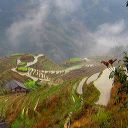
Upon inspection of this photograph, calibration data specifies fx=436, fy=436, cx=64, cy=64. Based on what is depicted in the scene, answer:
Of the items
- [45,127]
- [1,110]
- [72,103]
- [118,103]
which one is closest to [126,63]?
[118,103]

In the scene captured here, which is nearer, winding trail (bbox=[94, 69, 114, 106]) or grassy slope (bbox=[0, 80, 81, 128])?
winding trail (bbox=[94, 69, 114, 106])

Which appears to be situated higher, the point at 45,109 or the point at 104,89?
the point at 104,89

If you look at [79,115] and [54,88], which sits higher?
[54,88]

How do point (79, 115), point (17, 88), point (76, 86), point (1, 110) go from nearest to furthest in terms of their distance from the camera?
point (79, 115) < point (76, 86) < point (1, 110) < point (17, 88)

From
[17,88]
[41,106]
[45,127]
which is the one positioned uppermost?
[17,88]

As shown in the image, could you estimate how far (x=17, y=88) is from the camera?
529ft

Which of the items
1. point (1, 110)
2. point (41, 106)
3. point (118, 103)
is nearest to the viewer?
point (118, 103)

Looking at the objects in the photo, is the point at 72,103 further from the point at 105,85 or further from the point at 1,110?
the point at 1,110

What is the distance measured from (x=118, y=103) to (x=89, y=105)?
245 inches

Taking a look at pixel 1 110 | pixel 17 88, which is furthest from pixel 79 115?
pixel 17 88

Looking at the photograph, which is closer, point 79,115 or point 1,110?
point 79,115

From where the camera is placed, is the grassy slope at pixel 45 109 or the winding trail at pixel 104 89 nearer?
the winding trail at pixel 104 89

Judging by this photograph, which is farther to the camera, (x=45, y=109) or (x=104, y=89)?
(x=45, y=109)

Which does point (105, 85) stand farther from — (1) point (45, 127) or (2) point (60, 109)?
(1) point (45, 127)
